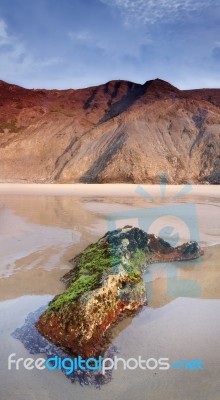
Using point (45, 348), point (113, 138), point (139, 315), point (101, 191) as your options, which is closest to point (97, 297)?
point (139, 315)

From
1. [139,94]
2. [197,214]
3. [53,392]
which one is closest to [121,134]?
[139,94]

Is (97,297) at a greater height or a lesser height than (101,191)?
greater

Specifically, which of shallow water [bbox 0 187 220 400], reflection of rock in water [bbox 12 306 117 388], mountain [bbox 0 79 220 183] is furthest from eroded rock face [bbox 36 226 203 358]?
mountain [bbox 0 79 220 183]

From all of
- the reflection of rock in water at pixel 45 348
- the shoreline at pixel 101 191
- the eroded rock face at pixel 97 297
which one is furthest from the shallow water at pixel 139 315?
the shoreline at pixel 101 191


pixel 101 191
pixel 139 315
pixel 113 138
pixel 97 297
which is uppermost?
pixel 113 138

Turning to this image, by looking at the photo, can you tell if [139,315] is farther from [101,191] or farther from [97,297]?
[101,191]

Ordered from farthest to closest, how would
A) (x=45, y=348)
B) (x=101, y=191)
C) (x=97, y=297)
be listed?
1. (x=101, y=191)
2. (x=97, y=297)
3. (x=45, y=348)

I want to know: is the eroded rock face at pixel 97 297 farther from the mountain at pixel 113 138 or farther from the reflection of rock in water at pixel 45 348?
the mountain at pixel 113 138
